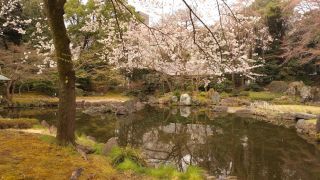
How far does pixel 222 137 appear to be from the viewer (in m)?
13.7

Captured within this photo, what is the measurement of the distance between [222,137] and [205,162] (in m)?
4.00

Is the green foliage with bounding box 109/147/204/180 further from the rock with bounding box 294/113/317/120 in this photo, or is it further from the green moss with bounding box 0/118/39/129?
the rock with bounding box 294/113/317/120

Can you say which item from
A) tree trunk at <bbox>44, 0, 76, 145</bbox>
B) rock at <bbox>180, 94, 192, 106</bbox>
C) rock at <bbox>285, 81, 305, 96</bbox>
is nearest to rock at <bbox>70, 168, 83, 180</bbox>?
tree trunk at <bbox>44, 0, 76, 145</bbox>

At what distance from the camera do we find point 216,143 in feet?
40.7

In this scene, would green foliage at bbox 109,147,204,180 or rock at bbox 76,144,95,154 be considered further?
rock at bbox 76,144,95,154

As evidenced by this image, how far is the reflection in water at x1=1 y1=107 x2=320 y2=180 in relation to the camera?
9.33 meters

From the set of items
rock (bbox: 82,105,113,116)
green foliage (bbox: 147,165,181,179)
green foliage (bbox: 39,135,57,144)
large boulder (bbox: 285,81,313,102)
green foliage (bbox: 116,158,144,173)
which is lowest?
Answer: green foliage (bbox: 147,165,181,179)

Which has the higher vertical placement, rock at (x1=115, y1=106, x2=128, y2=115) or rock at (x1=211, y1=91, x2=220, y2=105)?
rock at (x1=211, y1=91, x2=220, y2=105)

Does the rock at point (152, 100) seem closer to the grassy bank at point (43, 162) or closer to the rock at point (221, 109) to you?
the rock at point (221, 109)

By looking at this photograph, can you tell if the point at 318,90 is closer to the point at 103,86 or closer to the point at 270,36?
the point at 270,36

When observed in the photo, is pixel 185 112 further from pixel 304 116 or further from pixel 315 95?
pixel 315 95

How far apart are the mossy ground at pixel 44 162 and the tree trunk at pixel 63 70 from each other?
0.40 meters

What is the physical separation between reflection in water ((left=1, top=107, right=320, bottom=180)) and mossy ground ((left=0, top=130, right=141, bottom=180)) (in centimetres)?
246

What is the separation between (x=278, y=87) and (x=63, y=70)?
2583cm
